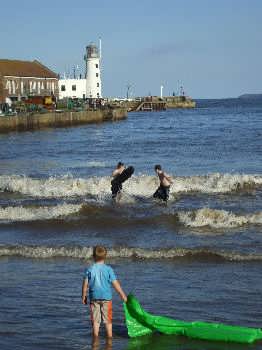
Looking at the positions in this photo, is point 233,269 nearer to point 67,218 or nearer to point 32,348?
point 32,348

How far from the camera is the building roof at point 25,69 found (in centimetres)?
10365

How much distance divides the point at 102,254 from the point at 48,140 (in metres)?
53.5

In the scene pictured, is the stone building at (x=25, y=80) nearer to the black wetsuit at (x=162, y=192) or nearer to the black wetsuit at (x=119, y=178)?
the black wetsuit at (x=119, y=178)

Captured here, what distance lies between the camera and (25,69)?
108750 mm

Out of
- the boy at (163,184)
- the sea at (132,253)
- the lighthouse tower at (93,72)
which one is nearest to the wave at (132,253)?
the sea at (132,253)

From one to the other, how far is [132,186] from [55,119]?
5488 cm

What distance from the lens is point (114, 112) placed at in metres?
98.4

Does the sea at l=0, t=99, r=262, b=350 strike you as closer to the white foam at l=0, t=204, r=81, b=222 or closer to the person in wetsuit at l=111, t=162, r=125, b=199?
the white foam at l=0, t=204, r=81, b=222

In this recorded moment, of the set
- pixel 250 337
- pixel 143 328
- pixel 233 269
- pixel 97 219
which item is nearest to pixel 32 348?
pixel 143 328

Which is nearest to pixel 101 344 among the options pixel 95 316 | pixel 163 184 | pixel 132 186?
pixel 95 316

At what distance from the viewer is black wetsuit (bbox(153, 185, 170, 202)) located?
20.8 meters

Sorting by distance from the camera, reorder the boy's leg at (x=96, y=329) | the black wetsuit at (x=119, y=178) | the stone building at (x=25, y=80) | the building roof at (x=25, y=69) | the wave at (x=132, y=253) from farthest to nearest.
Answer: the building roof at (x=25, y=69) < the stone building at (x=25, y=80) < the black wetsuit at (x=119, y=178) < the wave at (x=132, y=253) < the boy's leg at (x=96, y=329)

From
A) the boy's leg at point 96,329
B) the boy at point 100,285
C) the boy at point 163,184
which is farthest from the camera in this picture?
the boy at point 163,184

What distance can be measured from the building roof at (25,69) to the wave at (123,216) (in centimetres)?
Answer: 8212
